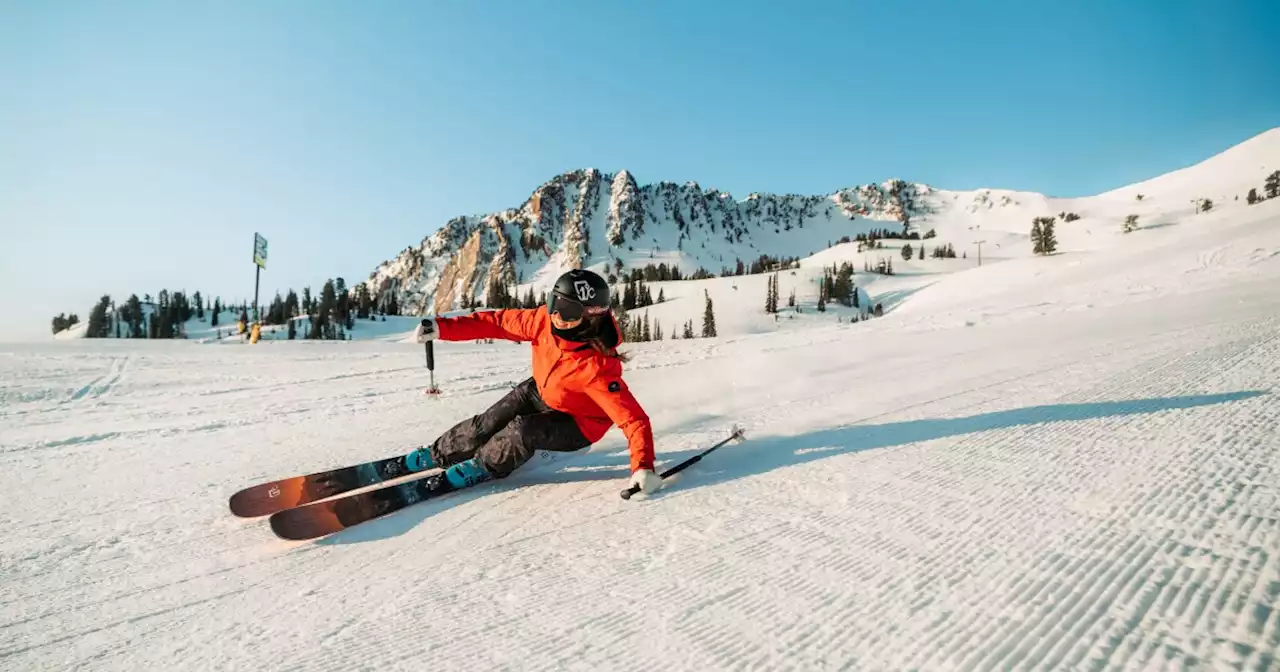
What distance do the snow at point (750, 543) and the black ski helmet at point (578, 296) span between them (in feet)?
3.89

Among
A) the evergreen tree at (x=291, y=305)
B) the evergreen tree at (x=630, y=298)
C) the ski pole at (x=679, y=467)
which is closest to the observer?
the ski pole at (x=679, y=467)

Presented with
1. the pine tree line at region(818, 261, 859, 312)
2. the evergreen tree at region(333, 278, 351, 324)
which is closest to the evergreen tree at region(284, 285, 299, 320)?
the evergreen tree at region(333, 278, 351, 324)

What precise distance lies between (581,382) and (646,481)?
2.88 feet

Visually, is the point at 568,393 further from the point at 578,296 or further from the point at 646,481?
the point at 646,481

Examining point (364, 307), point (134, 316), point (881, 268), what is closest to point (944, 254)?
point (881, 268)

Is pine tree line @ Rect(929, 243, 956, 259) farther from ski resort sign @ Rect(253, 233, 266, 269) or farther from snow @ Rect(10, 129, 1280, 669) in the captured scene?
snow @ Rect(10, 129, 1280, 669)

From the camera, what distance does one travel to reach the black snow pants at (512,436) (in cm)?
371

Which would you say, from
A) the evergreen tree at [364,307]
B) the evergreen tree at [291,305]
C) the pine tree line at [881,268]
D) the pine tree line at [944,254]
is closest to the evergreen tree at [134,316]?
the evergreen tree at [291,305]

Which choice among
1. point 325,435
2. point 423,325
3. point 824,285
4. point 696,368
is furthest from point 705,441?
point 824,285

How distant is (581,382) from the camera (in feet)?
12.3

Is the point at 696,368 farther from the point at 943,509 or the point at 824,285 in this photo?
the point at 824,285

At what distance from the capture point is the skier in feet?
11.9

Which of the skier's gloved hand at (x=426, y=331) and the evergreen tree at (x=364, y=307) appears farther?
the evergreen tree at (x=364, y=307)

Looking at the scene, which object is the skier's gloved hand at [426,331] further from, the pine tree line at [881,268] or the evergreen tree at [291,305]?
the pine tree line at [881,268]
